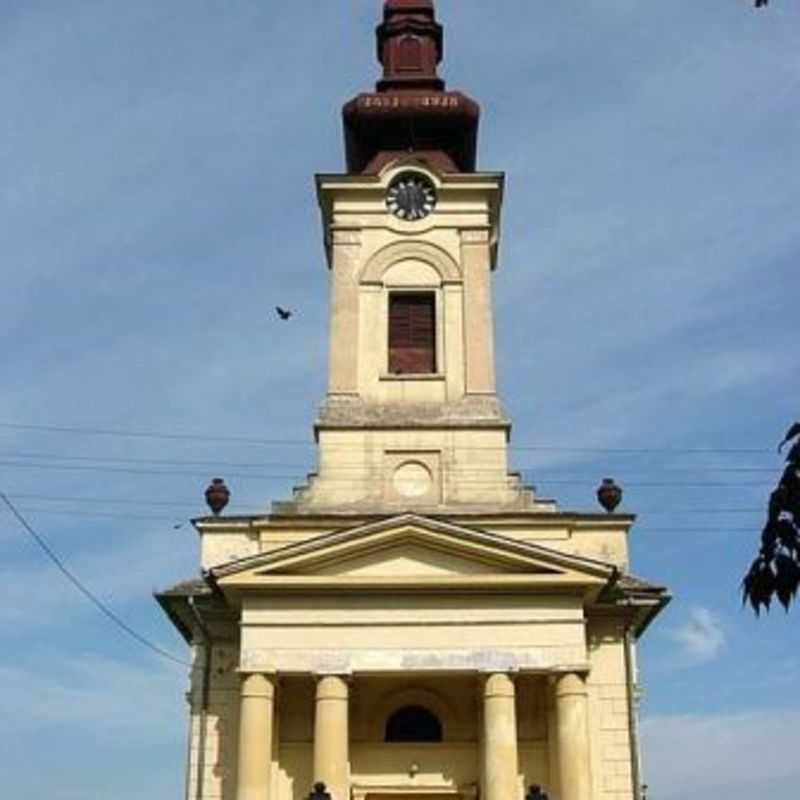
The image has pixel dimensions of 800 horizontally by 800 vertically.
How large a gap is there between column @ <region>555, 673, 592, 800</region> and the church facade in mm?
39

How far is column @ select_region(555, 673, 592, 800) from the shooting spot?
77.6ft

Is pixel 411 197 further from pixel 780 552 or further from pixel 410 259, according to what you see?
pixel 780 552

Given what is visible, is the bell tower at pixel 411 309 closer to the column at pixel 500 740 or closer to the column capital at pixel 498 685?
the column capital at pixel 498 685

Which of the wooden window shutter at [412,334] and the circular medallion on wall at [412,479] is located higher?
the wooden window shutter at [412,334]

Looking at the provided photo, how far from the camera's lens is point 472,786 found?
25.3 m

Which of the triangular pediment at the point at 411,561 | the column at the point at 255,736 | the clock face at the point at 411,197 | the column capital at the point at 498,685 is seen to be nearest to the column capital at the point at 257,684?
the column at the point at 255,736

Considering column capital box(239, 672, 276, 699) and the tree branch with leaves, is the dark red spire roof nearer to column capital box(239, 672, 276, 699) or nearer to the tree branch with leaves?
column capital box(239, 672, 276, 699)

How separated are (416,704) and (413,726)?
43cm

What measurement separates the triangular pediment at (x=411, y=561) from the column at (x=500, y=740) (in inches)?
74.8

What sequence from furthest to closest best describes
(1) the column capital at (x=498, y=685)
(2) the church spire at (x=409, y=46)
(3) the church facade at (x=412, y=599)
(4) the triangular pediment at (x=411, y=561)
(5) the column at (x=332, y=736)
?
(2) the church spire at (x=409, y=46) → (4) the triangular pediment at (x=411, y=561) → (3) the church facade at (x=412, y=599) → (1) the column capital at (x=498, y=685) → (5) the column at (x=332, y=736)

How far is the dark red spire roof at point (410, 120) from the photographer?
31.9m

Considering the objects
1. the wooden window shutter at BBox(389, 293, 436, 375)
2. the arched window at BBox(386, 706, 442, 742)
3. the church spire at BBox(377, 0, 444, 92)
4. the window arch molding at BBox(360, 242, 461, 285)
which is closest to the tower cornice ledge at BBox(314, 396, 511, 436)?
the wooden window shutter at BBox(389, 293, 436, 375)

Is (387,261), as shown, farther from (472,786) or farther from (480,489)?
(472,786)

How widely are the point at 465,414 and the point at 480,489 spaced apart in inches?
68.9
